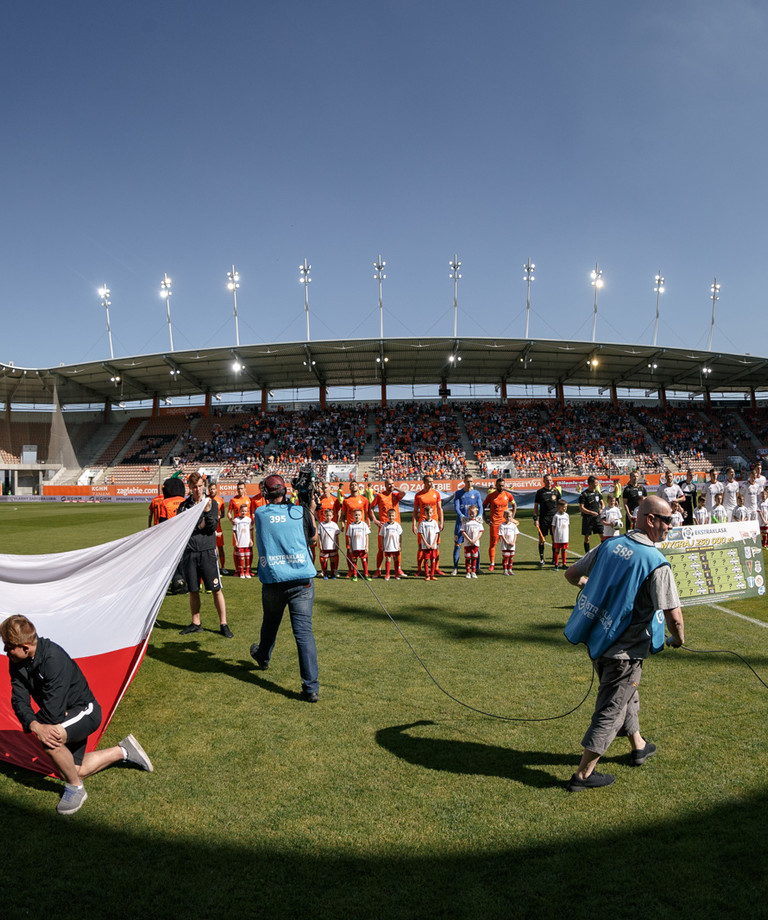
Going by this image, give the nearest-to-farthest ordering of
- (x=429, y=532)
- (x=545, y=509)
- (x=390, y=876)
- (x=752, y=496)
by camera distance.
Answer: (x=390, y=876) < (x=429, y=532) < (x=545, y=509) < (x=752, y=496)

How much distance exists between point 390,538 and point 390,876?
27.5 ft

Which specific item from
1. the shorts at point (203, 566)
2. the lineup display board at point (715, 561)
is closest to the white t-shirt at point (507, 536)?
the lineup display board at point (715, 561)

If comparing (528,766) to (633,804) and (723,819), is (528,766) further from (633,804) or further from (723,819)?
(723,819)

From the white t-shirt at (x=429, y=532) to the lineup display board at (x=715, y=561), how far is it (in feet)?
17.9

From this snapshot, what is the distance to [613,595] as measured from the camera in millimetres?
3619

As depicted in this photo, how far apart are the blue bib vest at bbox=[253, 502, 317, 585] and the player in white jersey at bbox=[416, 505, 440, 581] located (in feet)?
19.6

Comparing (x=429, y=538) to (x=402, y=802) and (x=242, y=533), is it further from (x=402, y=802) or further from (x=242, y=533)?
(x=402, y=802)

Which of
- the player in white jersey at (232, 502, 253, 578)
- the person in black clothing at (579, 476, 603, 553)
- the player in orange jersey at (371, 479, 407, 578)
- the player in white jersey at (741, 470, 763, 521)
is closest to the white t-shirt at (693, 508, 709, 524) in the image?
the player in white jersey at (741, 470, 763, 521)

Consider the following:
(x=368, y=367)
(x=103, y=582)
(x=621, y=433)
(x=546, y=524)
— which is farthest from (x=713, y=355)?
(x=103, y=582)

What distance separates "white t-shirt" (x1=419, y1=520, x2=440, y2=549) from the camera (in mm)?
11008

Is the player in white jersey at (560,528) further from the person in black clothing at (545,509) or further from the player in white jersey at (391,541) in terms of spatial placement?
the player in white jersey at (391,541)

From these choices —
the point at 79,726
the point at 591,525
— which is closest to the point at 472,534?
the point at 591,525

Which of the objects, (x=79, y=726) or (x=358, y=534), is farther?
(x=358, y=534)

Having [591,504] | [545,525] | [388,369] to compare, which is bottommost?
[545,525]
